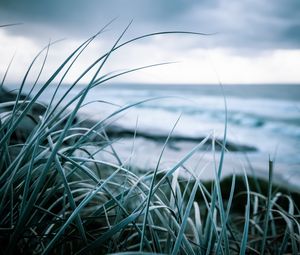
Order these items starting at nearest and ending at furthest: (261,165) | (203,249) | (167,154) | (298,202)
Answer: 1. (203,249)
2. (298,202)
3. (261,165)
4. (167,154)

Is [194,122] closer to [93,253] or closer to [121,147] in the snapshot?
[121,147]

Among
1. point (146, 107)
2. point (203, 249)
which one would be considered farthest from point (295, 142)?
point (146, 107)

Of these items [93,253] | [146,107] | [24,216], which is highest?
[24,216]

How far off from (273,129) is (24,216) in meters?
8.39

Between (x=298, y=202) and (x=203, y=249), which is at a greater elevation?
(x=203, y=249)

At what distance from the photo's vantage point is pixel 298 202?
2346mm

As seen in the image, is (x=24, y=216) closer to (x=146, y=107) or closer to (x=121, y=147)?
(x=121, y=147)

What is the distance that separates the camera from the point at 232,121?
9266 mm

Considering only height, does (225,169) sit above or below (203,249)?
below

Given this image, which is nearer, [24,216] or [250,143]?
[24,216]

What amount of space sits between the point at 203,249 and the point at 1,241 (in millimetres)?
398

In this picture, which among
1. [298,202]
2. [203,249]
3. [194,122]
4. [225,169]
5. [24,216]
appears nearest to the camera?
[24,216]

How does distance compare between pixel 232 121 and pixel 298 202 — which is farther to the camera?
pixel 232 121

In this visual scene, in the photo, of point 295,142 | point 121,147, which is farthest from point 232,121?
point 121,147
